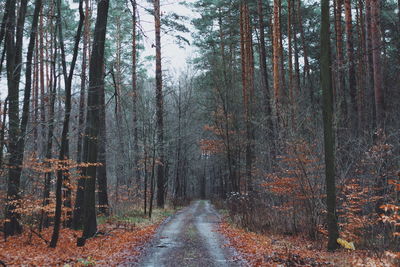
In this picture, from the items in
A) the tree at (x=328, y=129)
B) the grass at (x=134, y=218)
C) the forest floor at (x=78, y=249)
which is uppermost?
the tree at (x=328, y=129)

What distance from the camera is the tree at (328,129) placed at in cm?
833

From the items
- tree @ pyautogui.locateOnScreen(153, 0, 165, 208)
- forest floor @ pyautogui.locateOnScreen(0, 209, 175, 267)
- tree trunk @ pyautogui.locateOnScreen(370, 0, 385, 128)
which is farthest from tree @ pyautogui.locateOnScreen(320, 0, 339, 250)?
tree @ pyautogui.locateOnScreen(153, 0, 165, 208)

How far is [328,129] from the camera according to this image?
327 inches

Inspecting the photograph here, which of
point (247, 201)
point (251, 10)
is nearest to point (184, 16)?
point (251, 10)

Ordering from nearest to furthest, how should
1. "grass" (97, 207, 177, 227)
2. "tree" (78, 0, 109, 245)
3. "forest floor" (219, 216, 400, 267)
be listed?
"forest floor" (219, 216, 400, 267)
"tree" (78, 0, 109, 245)
"grass" (97, 207, 177, 227)

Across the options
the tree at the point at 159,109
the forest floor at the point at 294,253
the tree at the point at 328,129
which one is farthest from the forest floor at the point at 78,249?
the tree at the point at 159,109

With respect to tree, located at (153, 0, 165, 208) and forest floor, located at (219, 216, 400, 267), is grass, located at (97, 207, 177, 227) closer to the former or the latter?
tree, located at (153, 0, 165, 208)

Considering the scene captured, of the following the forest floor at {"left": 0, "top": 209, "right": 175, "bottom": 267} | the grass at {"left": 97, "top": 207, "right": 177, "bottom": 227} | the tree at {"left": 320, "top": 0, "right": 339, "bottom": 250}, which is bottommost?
the grass at {"left": 97, "top": 207, "right": 177, "bottom": 227}

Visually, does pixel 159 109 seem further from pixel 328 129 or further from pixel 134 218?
pixel 328 129

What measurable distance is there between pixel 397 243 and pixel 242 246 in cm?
379

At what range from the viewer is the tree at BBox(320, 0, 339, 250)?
8.33 metres

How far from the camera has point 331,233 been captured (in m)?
8.57

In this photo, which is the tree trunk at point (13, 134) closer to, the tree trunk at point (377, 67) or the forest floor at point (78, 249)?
the forest floor at point (78, 249)

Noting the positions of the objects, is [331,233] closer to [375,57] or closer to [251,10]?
[375,57]
